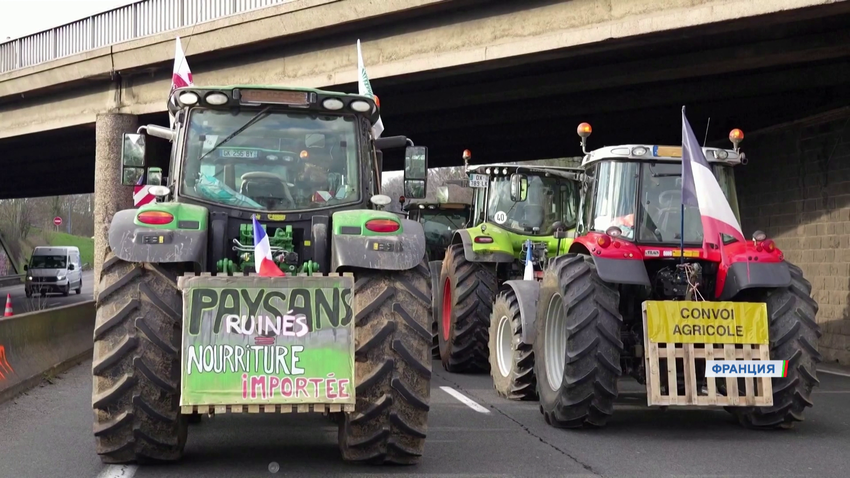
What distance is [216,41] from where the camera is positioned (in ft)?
68.1

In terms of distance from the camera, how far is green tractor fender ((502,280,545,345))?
10.3 m

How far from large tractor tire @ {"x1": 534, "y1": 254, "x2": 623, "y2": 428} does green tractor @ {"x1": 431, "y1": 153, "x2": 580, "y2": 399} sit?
3.40 meters

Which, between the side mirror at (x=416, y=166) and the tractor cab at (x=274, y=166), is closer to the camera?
the tractor cab at (x=274, y=166)

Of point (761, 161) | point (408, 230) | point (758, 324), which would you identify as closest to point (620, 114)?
point (761, 161)

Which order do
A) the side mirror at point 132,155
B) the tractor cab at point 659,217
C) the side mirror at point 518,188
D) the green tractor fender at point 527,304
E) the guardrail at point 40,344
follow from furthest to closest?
the side mirror at point 518,188
the guardrail at point 40,344
the green tractor fender at point 527,304
the tractor cab at point 659,217
the side mirror at point 132,155

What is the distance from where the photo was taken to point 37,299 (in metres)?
37.4

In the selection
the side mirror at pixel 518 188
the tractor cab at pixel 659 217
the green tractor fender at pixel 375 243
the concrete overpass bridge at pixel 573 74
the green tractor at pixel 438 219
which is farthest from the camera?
the green tractor at pixel 438 219

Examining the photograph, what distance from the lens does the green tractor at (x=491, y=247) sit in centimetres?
1339

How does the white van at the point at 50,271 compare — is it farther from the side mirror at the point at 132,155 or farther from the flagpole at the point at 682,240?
the flagpole at the point at 682,240

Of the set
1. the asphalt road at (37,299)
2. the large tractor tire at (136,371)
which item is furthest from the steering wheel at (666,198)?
the asphalt road at (37,299)

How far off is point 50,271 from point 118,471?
128 ft

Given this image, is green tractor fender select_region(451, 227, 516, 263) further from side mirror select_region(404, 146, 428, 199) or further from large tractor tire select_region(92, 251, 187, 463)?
large tractor tire select_region(92, 251, 187, 463)

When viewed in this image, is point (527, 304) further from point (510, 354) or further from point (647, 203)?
point (647, 203)

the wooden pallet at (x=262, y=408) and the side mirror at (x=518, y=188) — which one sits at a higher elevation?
the side mirror at (x=518, y=188)
